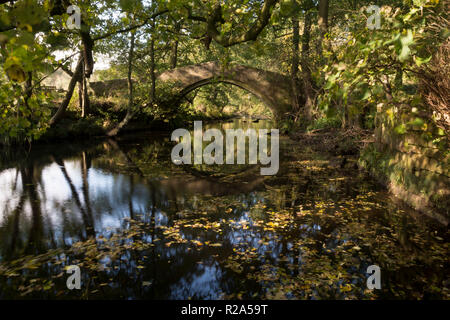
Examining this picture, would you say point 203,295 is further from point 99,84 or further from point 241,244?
point 99,84

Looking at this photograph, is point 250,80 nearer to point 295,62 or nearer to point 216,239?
point 295,62

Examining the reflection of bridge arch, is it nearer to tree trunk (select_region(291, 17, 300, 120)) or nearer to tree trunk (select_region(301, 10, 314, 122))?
tree trunk (select_region(291, 17, 300, 120))

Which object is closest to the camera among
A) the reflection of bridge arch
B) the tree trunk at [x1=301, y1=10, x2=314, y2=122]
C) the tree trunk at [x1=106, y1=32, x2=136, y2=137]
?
the tree trunk at [x1=301, y1=10, x2=314, y2=122]

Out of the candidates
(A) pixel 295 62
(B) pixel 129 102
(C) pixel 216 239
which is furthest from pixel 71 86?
(C) pixel 216 239

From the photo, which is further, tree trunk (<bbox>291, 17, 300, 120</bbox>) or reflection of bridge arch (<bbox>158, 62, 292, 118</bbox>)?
reflection of bridge arch (<bbox>158, 62, 292, 118</bbox>)

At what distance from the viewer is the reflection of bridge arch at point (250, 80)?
59.8 feet

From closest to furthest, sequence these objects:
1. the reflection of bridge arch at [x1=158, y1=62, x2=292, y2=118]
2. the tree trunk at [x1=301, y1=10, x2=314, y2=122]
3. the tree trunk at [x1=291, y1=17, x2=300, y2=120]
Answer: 1. the tree trunk at [x1=301, y1=10, x2=314, y2=122]
2. the tree trunk at [x1=291, y1=17, x2=300, y2=120]
3. the reflection of bridge arch at [x1=158, y1=62, x2=292, y2=118]

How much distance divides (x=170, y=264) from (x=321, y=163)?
7.46 m

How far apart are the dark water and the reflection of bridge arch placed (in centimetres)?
1077

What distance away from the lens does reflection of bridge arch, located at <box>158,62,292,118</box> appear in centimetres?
1822

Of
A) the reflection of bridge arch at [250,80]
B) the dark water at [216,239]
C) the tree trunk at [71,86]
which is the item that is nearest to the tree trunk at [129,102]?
the tree trunk at [71,86]

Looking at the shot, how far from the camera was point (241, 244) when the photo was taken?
4.17m

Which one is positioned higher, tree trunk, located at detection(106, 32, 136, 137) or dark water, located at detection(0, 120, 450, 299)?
tree trunk, located at detection(106, 32, 136, 137)

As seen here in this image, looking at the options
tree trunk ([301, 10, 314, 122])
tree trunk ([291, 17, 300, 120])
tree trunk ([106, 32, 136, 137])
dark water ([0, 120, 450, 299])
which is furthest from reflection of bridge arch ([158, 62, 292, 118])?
dark water ([0, 120, 450, 299])
